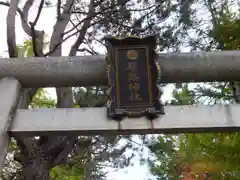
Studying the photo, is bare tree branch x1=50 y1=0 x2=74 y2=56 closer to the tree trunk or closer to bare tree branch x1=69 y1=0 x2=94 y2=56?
bare tree branch x1=69 y1=0 x2=94 y2=56

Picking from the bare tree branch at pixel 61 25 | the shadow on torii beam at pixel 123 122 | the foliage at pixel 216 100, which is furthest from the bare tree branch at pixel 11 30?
the foliage at pixel 216 100

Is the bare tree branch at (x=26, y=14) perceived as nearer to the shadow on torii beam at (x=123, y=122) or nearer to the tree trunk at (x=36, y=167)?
the tree trunk at (x=36, y=167)

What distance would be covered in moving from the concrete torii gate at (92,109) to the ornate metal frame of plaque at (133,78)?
8 cm

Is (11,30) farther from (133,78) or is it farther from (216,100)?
(216,100)

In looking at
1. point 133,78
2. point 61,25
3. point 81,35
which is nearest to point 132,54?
point 133,78

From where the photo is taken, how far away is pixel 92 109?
2568 millimetres

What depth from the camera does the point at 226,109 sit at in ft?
8.48

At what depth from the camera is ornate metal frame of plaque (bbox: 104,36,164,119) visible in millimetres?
2523

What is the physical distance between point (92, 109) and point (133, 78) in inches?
15.5

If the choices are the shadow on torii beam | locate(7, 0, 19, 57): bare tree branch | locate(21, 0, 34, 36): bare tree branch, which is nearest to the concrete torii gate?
the shadow on torii beam

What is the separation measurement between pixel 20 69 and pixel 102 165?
4.25 m

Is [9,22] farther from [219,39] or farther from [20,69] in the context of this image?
[219,39]

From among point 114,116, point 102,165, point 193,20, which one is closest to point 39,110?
point 114,116

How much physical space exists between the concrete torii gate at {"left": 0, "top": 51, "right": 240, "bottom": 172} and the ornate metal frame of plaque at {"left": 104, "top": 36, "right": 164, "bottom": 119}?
8cm
